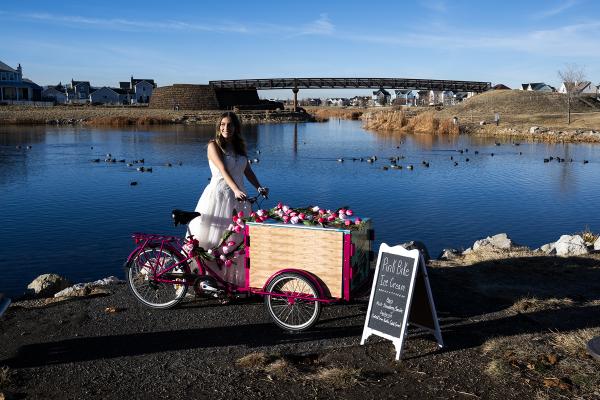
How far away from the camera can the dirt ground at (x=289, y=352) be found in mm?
5961

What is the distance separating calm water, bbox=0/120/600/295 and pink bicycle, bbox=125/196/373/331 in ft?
17.9

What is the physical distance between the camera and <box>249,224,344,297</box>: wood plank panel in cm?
711

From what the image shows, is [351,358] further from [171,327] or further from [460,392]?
[171,327]

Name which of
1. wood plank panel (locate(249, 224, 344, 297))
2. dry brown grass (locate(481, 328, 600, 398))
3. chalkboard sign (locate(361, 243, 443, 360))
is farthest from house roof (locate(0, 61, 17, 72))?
dry brown grass (locate(481, 328, 600, 398))

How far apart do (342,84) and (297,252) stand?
112 meters

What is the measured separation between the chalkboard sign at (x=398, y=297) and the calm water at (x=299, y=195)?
8435 millimetres

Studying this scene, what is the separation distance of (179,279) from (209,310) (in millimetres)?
624

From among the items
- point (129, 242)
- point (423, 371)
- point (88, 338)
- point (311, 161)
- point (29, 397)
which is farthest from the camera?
point (311, 161)

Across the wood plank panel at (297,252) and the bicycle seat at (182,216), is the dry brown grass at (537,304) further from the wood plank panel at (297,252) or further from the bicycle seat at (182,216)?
the bicycle seat at (182,216)

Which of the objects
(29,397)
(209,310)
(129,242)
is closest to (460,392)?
(209,310)

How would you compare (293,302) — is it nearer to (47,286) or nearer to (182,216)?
(182,216)

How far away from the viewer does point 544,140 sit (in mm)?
54688

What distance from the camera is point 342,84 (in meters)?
117

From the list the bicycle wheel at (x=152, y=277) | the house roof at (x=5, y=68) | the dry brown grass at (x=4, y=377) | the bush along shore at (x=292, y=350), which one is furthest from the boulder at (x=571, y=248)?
the house roof at (x=5, y=68)
